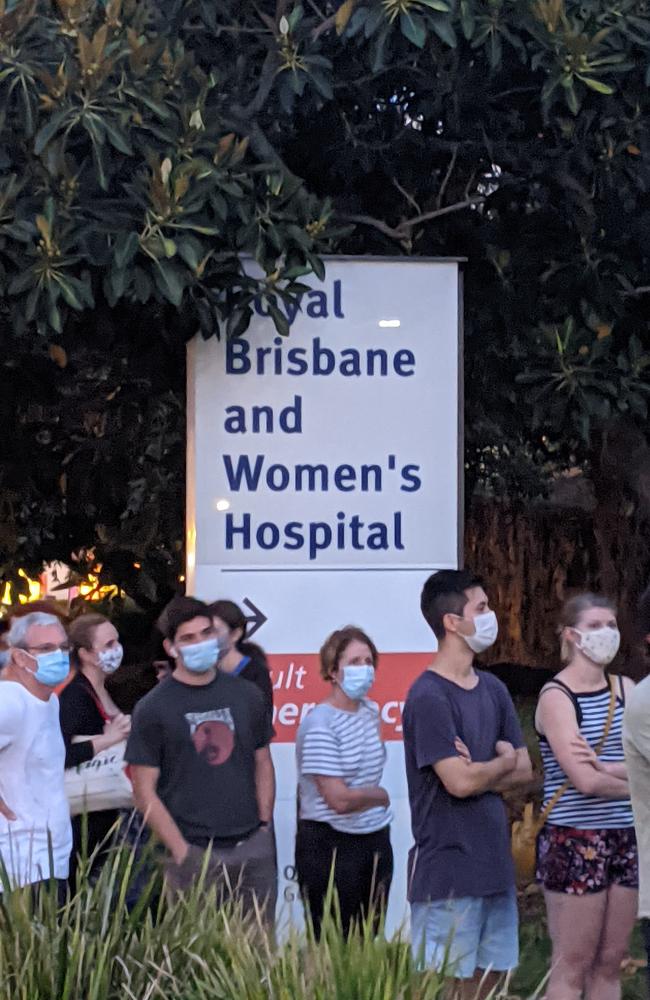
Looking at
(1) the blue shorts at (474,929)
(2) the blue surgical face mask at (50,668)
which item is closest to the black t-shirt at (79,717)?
(2) the blue surgical face mask at (50,668)

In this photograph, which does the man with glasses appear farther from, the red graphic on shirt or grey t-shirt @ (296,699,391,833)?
the red graphic on shirt

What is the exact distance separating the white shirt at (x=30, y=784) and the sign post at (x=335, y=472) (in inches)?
60.2

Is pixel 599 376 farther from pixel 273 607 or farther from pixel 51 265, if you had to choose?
pixel 51 265

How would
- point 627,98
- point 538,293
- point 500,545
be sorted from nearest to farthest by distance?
point 627,98
point 538,293
point 500,545

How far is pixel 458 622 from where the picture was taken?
20.3 ft

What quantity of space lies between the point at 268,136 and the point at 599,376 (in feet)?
6.82

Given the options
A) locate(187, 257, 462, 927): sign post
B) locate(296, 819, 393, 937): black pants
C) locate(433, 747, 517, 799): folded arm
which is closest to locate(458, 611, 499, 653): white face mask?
locate(433, 747, 517, 799): folded arm

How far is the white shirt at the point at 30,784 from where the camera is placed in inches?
242

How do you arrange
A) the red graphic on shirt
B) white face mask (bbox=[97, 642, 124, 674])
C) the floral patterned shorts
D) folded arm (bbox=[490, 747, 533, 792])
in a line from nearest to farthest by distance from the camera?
folded arm (bbox=[490, 747, 533, 792]), the floral patterned shorts, white face mask (bbox=[97, 642, 124, 674]), the red graphic on shirt

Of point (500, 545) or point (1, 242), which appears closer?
point (1, 242)

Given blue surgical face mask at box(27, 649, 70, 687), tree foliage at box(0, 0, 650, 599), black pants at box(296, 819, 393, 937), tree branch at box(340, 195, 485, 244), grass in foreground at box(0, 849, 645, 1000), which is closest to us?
grass in foreground at box(0, 849, 645, 1000)

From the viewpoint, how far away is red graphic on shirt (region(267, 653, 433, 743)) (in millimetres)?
7672

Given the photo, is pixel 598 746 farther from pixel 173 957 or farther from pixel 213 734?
pixel 173 957

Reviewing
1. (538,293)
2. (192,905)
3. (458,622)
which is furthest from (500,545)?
(192,905)
